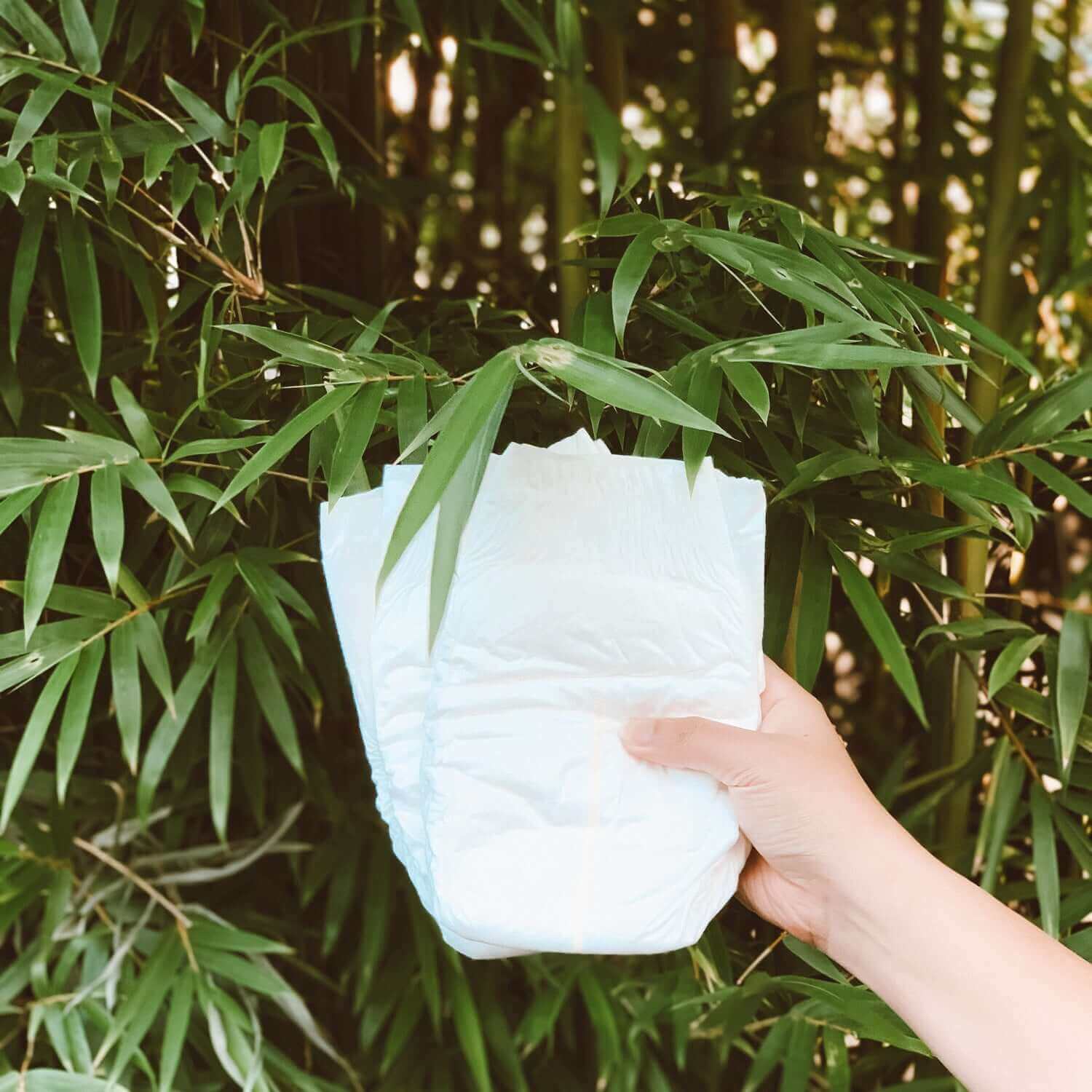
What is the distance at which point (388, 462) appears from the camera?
70 centimetres

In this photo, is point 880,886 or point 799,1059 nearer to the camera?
point 880,886

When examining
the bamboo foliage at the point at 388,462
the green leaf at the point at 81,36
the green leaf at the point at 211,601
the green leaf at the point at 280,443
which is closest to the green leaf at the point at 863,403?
the bamboo foliage at the point at 388,462

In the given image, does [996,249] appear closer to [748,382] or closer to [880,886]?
[748,382]

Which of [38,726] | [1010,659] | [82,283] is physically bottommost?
[38,726]

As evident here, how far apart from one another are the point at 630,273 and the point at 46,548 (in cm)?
42

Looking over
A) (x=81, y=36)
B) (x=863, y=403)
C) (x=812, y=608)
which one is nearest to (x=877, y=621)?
(x=812, y=608)

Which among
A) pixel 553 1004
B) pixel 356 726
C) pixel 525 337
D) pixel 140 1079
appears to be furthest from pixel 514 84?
pixel 140 1079

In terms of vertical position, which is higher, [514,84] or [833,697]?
[514,84]

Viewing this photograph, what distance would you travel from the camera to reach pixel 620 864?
52 centimetres

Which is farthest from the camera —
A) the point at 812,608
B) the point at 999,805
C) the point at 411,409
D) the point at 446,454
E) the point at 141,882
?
the point at 141,882

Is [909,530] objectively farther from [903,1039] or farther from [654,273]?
[903,1039]

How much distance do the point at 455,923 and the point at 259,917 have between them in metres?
0.54

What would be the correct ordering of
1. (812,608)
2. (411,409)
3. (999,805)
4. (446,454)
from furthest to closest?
(999,805) < (812,608) < (411,409) < (446,454)

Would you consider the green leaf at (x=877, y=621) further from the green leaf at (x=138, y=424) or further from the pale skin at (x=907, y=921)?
the green leaf at (x=138, y=424)
